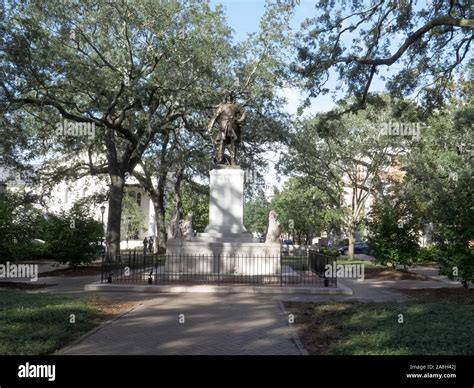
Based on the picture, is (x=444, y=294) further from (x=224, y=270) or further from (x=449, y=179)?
(x=449, y=179)

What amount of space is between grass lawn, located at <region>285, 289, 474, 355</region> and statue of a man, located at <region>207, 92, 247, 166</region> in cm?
877

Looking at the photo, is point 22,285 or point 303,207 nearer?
point 22,285

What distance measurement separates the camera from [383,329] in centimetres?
834

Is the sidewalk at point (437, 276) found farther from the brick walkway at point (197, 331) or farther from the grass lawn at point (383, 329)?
the brick walkway at point (197, 331)

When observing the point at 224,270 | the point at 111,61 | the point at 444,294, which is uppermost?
the point at 111,61

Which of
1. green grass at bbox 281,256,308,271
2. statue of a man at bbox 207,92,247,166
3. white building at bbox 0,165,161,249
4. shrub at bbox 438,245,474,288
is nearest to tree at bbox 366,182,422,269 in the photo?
green grass at bbox 281,256,308,271

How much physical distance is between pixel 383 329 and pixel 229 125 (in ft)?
41.2

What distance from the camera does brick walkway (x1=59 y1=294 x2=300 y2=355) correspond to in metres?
7.47

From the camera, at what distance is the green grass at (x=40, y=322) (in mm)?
7258

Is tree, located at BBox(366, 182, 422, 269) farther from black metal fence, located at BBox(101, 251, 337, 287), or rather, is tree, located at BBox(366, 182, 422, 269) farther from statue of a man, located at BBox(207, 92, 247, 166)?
statue of a man, located at BBox(207, 92, 247, 166)

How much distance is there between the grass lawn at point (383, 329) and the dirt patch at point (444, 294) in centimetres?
259

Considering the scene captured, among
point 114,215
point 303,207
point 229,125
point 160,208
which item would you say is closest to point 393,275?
point 229,125

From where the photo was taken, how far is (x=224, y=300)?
13.0 meters
